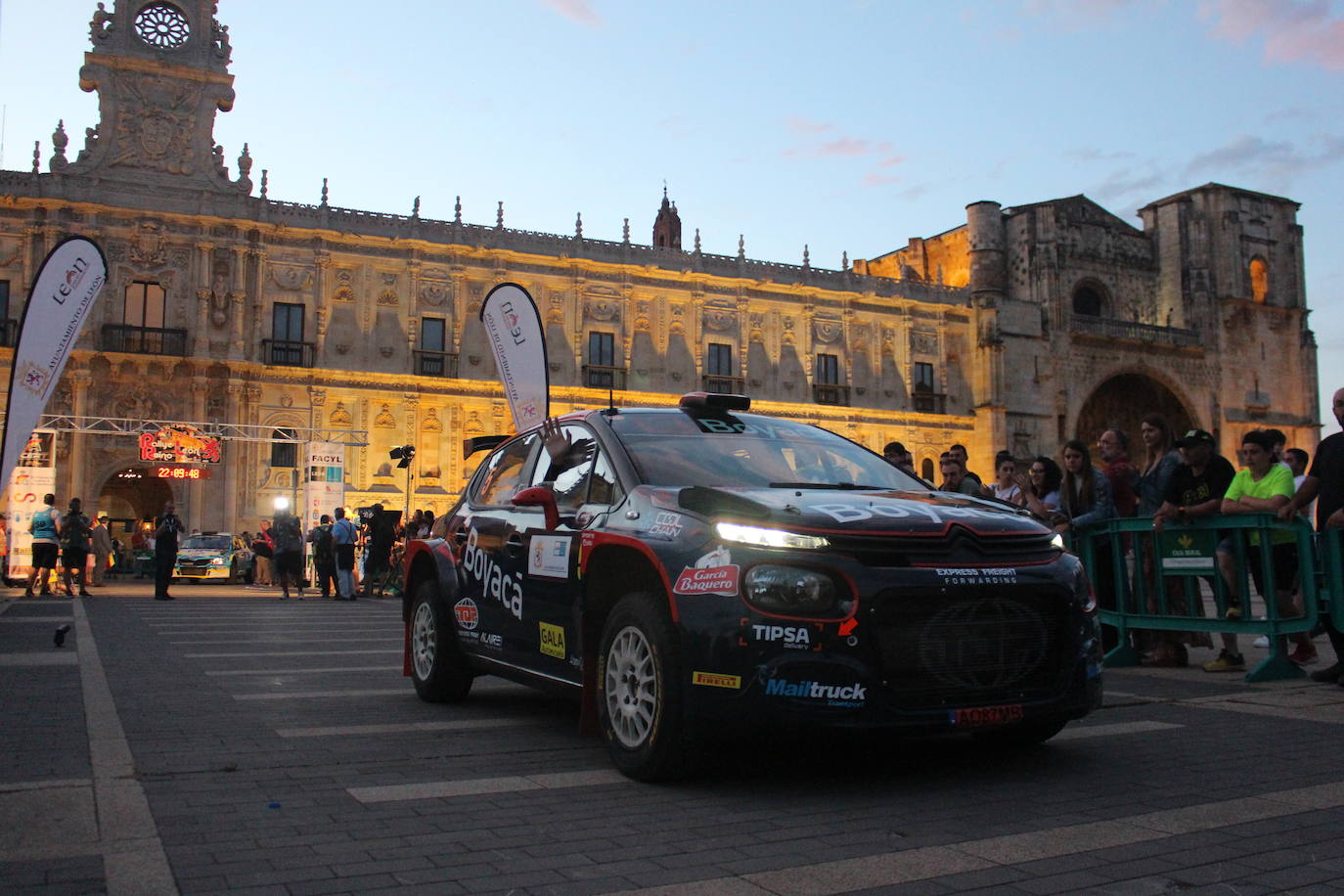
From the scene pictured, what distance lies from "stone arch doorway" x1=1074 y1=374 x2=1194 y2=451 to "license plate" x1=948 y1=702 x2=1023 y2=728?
157ft

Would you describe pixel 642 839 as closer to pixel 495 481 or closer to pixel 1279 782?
pixel 1279 782

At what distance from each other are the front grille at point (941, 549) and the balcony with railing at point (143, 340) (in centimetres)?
3349

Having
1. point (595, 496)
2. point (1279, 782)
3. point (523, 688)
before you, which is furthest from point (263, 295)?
point (1279, 782)

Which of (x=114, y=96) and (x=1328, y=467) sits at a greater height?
(x=114, y=96)

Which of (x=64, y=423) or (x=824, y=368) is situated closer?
(x=64, y=423)

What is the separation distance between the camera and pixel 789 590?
4.21m

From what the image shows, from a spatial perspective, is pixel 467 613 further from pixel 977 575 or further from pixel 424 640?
pixel 977 575

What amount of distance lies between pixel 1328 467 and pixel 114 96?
118 ft

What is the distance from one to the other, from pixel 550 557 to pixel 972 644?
2125 millimetres

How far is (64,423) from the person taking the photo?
32219 millimetres

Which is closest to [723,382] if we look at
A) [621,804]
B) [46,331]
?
[46,331]

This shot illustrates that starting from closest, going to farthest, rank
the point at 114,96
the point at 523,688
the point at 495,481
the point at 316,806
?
the point at 316,806 → the point at 495,481 → the point at 523,688 → the point at 114,96

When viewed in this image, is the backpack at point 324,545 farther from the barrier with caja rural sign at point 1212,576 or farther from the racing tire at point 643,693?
the racing tire at point 643,693

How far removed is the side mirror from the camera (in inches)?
215
